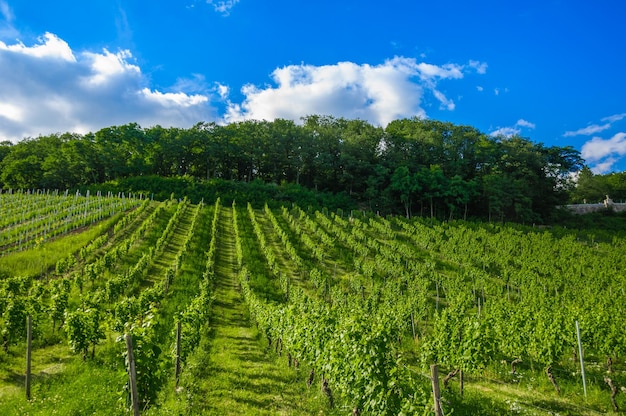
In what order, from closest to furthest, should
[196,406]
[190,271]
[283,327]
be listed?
[196,406] → [283,327] → [190,271]

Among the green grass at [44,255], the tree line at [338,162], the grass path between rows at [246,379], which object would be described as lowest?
the grass path between rows at [246,379]

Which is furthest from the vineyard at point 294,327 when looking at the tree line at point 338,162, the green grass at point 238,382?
the tree line at point 338,162

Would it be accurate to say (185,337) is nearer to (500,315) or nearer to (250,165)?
(500,315)

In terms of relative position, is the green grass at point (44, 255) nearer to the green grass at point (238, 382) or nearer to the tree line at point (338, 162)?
the green grass at point (238, 382)

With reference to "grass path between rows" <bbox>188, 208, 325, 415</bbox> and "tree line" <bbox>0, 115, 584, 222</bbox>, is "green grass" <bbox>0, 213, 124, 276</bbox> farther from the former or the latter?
"tree line" <bbox>0, 115, 584, 222</bbox>

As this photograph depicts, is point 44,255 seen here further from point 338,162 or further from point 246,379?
point 338,162

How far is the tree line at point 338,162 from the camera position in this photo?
61188mm

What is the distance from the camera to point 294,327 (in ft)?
39.1

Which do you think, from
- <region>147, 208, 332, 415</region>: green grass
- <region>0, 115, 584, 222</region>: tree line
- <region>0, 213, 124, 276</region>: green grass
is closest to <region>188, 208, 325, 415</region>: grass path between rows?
<region>147, 208, 332, 415</region>: green grass

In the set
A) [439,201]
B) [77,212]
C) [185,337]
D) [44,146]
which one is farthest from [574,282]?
[44,146]

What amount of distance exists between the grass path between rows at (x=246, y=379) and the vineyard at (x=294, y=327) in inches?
2.8

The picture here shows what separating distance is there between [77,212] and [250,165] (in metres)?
36.1

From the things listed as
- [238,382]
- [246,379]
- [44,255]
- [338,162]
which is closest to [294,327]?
[246,379]

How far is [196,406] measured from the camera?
30.4 ft
